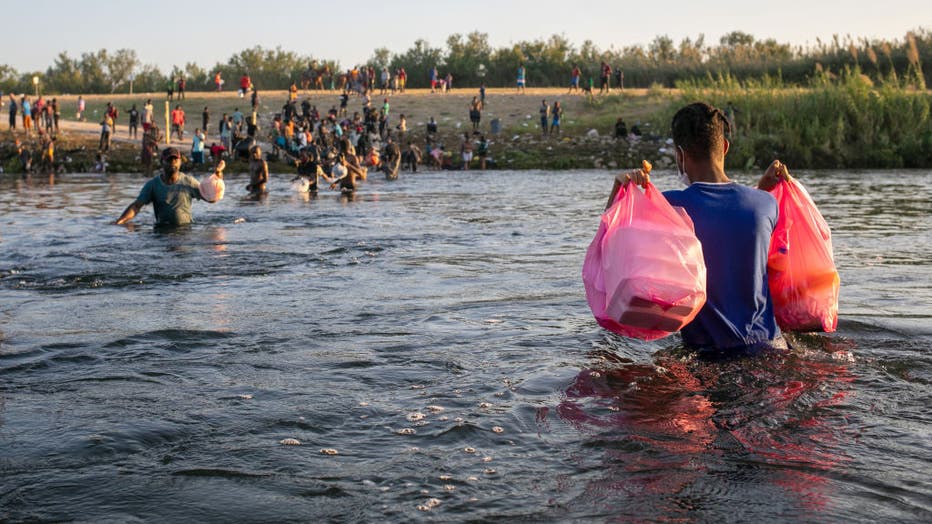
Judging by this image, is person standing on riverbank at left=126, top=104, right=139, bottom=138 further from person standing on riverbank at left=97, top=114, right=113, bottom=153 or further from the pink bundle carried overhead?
the pink bundle carried overhead

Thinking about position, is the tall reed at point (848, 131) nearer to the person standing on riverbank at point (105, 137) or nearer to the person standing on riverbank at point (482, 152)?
the person standing on riverbank at point (482, 152)

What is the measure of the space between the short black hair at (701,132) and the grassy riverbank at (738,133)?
30.3 m

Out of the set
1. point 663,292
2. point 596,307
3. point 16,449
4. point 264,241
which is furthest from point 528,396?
point 264,241

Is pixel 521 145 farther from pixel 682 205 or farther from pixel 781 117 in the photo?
pixel 682 205

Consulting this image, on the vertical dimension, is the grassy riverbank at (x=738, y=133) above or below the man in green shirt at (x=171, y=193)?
above

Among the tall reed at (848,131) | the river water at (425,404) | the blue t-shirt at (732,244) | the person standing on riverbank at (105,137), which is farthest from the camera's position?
the person standing on riverbank at (105,137)

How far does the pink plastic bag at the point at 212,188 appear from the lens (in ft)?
41.0

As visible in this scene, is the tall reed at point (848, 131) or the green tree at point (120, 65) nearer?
the tall reed at point (848, 131)

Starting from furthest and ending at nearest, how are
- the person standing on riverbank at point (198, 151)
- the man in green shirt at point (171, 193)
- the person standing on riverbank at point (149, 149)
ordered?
the person standing on riverbank at point (149, 149)
the person standing on riverbank at point (198, 151)
the man in green shirt at point (171, 193)

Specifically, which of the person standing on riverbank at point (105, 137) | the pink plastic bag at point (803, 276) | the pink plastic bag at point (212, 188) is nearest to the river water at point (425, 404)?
the pink plastic bag at point (803, 276)

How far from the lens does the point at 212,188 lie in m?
12.5

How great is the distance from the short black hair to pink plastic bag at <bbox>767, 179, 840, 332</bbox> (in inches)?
25.9

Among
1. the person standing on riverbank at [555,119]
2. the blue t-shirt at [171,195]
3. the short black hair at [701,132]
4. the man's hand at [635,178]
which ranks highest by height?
the person standing on riverbank at [555,119]

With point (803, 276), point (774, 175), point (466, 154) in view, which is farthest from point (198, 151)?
point (803, 276)
